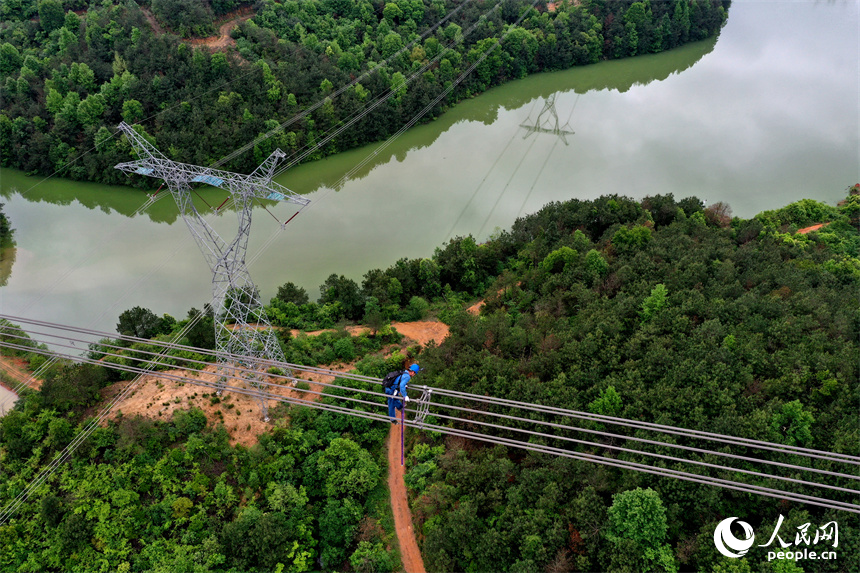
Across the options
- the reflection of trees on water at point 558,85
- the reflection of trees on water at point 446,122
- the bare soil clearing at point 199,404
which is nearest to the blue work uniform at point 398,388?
the bare soil clearing at point 199,404

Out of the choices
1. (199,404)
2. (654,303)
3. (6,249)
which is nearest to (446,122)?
(654,303)

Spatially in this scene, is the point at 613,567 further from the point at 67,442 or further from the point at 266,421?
the point at 67,442

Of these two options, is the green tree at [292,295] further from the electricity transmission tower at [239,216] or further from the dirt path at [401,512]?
the dirt path at [401,512]

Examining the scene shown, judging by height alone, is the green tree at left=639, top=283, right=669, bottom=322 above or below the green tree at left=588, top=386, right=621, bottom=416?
above

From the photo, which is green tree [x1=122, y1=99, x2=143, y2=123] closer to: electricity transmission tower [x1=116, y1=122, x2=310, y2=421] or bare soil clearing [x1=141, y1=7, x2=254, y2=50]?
bare soil clearing [x1=141, y1=7, x2=254, y2=50]

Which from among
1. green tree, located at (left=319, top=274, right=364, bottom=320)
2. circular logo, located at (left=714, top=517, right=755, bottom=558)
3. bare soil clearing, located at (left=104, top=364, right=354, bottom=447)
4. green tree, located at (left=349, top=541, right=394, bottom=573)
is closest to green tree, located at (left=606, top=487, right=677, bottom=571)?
circular logo, located at (left=714, top=517, right=755, bottom=558)

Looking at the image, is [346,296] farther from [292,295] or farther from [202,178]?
[202,178]

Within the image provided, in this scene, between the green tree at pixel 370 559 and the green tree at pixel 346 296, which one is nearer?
the green tree at pixel 370 559
